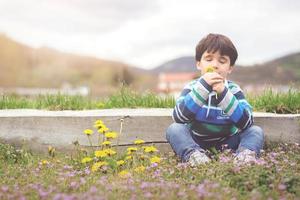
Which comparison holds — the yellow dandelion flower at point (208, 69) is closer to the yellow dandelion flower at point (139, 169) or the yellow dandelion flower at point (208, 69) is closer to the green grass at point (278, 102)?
the yellow dandelion flower at point (139, 169)

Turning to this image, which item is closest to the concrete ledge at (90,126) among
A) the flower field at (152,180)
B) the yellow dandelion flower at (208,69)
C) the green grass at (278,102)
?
the green grass at (278,102)

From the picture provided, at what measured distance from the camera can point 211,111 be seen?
477 centimetres

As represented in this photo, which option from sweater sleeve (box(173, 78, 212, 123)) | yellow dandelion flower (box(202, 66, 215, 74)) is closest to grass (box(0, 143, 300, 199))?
sweater sleeve (box(173, 78, 212, 123))

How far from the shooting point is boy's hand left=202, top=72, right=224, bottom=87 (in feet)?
14.9

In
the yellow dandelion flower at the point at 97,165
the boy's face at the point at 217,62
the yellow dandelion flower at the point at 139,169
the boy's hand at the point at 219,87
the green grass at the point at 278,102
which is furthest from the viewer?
the green grass at the point at 278,102

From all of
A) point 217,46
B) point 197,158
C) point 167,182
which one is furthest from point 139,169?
point 217,46

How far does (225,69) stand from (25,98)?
3018 mm

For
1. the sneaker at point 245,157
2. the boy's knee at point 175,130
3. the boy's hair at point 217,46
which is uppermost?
the boy's hair at point 217,46

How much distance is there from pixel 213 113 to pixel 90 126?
1354 mm

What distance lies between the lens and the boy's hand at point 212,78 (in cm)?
454

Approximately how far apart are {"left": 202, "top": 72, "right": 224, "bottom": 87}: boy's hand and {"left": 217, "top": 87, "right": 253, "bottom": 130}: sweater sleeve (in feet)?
0.39

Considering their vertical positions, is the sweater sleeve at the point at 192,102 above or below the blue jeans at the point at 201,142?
above

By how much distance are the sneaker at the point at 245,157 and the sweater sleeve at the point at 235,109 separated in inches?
10.6

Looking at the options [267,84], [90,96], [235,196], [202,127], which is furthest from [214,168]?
[90,96]
